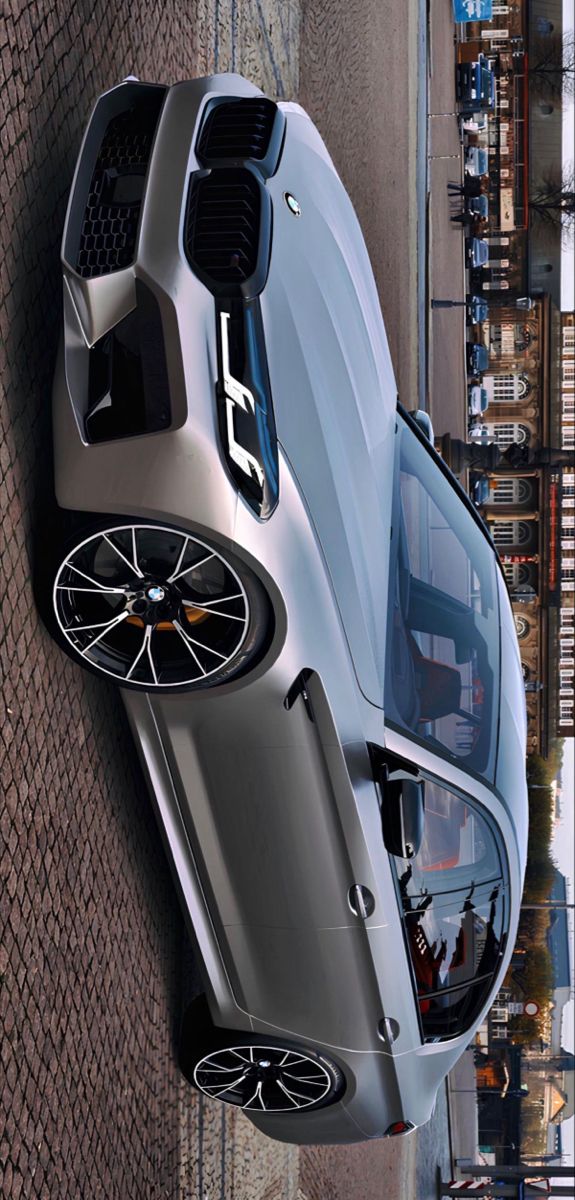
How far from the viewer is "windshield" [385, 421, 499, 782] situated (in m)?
5.23

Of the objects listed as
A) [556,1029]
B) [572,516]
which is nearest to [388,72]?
[572,516]

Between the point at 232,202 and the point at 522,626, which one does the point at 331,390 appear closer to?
the point at 232,202

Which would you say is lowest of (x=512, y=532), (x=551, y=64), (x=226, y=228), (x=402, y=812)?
(x=512, y=532)

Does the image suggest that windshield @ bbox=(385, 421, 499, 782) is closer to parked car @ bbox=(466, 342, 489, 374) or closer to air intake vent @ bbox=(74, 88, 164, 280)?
air intake vent @ bbox=(74, 88, 164, 280)

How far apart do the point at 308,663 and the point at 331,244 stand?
2.04 m

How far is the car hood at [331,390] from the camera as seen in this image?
187 inches

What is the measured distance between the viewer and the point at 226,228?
460 cm

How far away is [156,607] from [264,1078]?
8.86 feet

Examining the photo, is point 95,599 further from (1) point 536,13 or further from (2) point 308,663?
(1) point 536,13

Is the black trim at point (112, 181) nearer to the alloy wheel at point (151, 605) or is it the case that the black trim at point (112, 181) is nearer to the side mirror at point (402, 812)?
the alloy wheel at point (151, 605)

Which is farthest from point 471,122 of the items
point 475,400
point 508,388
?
point 508,388

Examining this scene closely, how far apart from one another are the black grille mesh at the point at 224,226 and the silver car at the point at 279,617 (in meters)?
0.01

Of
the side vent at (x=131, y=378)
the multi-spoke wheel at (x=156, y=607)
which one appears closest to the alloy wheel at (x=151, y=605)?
the multi-spoke wheel at (x=156, y=607)

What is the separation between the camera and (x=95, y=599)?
459 centimetres
